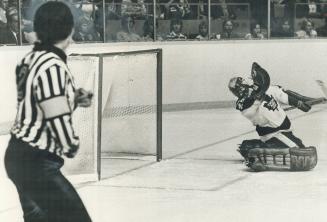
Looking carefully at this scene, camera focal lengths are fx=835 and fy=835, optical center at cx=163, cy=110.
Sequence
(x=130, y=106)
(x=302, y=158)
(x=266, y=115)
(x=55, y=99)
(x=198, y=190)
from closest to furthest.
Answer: (x=55, y=99) < (x=198, y=190) < (x=302, y=158) < (x=266, y=115) < (x=130, y=106)

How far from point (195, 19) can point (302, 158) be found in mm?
6492

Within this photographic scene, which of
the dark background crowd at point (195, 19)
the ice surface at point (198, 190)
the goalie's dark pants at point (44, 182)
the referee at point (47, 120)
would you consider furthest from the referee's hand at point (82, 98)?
the dark background crowd at point (195, 19)

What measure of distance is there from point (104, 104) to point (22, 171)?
5.49 meters

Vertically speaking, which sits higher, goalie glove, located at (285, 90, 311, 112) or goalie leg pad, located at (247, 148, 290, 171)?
goalie glove, located at (285, 90, 311, 112)

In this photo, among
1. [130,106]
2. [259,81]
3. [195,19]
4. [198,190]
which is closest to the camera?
[198,190]

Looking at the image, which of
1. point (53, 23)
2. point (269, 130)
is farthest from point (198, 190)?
point (53, 23)

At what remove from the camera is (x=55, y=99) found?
11.1ft

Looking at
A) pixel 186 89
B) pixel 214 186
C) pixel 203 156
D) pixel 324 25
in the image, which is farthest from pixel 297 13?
pixel 214 186

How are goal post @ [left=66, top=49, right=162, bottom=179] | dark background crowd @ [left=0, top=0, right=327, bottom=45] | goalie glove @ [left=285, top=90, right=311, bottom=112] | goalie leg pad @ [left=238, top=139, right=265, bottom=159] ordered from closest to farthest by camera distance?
goalie leg pad @ [left=238, top=139, right=265, bottom=159], goalie glove @ [left=285, top=90, right=311, bottom=112], goal post @ [left=66, top=49, right=162, bottom=179], dark background crowd @ [left=0, top=0, right=327, bottom=45]

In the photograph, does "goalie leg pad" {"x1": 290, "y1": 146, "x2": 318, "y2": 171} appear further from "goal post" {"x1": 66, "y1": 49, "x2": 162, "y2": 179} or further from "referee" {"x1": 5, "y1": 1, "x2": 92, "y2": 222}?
"referee" {"x1": 5, "y1": 1, "x2": 92, "y2": 222}

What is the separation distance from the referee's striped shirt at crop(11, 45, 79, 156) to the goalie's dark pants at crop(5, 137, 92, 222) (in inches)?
1.9

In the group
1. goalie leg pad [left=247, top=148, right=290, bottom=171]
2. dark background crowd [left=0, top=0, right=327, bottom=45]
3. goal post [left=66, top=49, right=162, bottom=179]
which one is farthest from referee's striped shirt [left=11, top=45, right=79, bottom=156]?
dark background crowd [left=0, top=0, right=327, bottom=45]

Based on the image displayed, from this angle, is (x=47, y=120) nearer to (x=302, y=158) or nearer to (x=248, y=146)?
(x=302, y=158)

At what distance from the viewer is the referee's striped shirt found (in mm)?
3387
